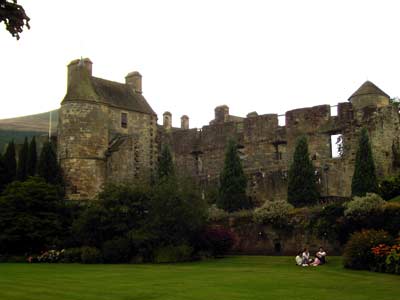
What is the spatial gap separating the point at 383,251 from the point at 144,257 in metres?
14.5

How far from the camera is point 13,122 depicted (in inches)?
4889

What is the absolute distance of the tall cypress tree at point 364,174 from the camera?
133 ft

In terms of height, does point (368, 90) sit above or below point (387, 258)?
above

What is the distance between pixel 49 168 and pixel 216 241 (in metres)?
21.2

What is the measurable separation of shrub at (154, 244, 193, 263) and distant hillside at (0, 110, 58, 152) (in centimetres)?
6751

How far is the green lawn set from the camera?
747 inches

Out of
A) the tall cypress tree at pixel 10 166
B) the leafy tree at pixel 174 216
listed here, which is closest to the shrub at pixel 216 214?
the leafy tree at pixel 174 216

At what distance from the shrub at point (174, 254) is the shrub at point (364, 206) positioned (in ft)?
29.0

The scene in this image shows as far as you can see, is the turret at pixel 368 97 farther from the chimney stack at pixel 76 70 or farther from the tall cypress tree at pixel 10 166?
the tall cypress tree at pixel 10 166

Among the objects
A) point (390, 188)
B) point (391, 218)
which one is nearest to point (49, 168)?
point (390, 188)

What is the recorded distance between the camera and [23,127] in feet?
384

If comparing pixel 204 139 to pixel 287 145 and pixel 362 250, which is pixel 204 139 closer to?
pixel 287 145

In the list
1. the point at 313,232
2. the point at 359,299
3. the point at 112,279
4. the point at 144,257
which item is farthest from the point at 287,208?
the point at 359,299

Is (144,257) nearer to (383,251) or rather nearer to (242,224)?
(242,224)
